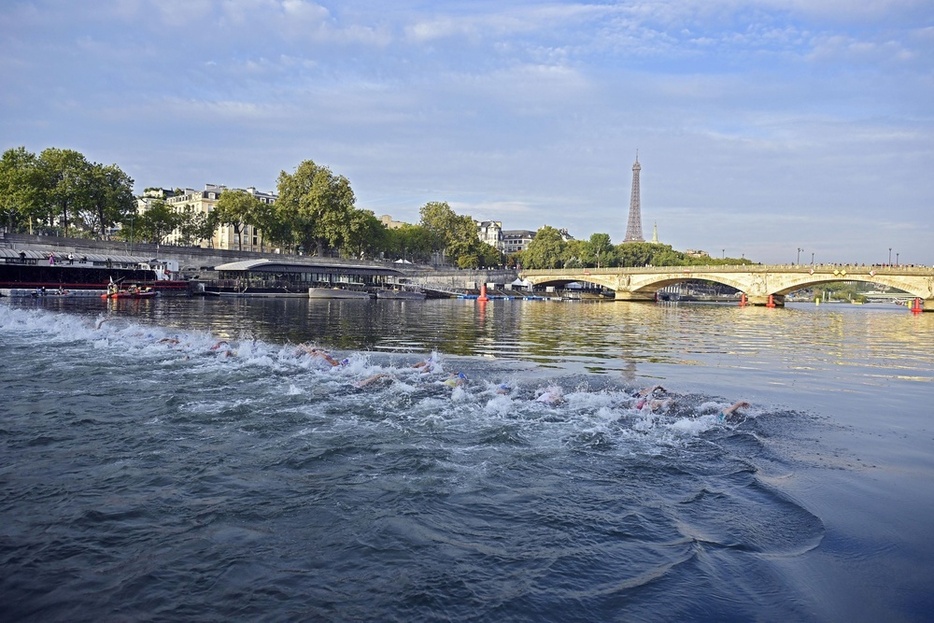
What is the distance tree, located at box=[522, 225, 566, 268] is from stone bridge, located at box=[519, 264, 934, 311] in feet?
51.6

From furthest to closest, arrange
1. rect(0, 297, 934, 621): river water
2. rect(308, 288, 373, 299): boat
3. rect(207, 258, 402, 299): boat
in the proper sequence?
1. rect(308, 288, 373, 299): boat
2. rect(207, 258, 402, 299): boat
3. rect(0, 297, 934, 621): river water

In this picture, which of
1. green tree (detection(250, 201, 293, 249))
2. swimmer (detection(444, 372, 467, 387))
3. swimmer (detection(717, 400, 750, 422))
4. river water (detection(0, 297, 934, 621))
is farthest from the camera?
green tree (detection(250, 201, 293, 249))

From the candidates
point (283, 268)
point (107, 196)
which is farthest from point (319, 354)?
point (107, 196)

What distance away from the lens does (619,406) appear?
44.8 ft

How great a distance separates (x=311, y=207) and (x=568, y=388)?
104 metres

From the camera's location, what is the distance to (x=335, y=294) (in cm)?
9069

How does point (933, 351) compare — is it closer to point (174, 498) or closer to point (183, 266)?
point (174, 498)

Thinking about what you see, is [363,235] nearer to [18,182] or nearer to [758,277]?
[18,182]

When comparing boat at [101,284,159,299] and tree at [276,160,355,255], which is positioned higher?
tree at [276,160,355,255]

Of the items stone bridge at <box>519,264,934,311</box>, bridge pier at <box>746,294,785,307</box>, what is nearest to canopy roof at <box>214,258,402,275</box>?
stone bridge at <box>519,264,934,311</box>

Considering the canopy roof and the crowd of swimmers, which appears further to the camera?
the canopy roof

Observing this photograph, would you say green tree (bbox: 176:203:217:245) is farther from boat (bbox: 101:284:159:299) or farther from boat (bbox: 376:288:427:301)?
boat (bbox: 101:284:159:299)

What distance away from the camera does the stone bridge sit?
3462 inches

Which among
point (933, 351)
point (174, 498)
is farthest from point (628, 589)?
point (933, 351)
